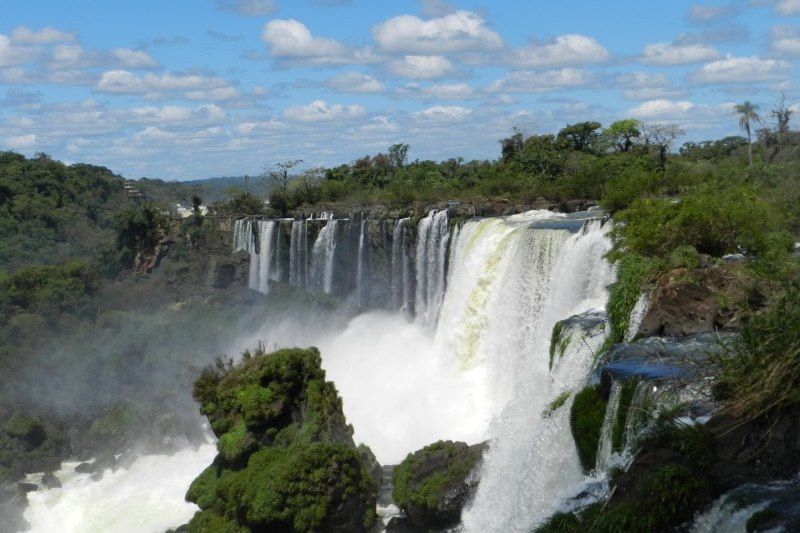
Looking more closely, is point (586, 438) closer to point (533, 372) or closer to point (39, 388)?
point (533, 372)

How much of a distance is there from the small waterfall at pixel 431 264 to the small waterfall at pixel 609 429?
51.0ft

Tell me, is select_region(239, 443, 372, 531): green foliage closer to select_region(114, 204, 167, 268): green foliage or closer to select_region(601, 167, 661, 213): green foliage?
select_region(601, 167, 661, 213): green foliage

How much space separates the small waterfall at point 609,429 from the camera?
9141 mm

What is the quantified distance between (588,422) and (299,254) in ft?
81.5

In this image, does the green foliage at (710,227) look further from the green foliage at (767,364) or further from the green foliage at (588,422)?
the green foliage at (767,364)

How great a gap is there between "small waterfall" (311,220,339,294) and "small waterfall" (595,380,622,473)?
74.9 feet

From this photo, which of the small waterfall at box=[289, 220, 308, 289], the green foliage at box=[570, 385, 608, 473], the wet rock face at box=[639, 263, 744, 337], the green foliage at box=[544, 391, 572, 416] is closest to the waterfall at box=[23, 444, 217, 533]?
the small waterfall at box=[289, 220, 308, 289]

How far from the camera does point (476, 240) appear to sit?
2277cm

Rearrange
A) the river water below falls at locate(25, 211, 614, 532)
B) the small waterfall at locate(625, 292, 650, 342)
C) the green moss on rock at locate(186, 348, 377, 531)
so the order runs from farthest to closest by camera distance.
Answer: the green moss on rock at locate(186, 348, 377, 531) < the river water below falls at locate(25, 211, 614, 532) < the small waterfall at locate(625, 292, 650, 342)

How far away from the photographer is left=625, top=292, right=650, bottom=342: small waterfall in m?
12.3

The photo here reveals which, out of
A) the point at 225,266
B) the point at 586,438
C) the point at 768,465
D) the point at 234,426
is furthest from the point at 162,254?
the point at 768,465

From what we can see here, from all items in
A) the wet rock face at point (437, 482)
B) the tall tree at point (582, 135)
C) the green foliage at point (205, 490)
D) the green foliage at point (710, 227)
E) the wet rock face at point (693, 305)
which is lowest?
the green foliage at point (205, 490)

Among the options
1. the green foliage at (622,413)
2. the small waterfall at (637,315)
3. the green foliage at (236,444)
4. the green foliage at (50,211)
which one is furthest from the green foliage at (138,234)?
the green foliage at (622,413)

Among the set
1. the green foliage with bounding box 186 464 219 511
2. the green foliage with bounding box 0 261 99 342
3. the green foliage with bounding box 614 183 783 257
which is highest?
the green foliage with bounding box 614 183 783 257
